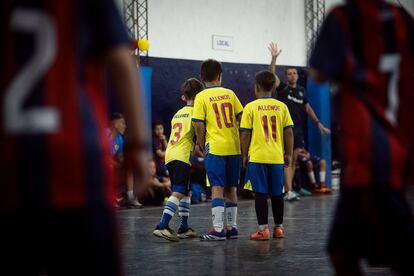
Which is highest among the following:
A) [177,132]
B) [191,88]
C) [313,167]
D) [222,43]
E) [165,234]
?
[222,43]

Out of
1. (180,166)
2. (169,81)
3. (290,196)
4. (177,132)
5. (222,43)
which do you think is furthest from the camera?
(222,43)

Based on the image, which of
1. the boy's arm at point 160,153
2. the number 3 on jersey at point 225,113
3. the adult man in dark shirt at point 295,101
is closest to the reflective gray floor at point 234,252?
the number 3 on jersey at point 225,113

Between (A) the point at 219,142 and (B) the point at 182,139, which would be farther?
(B) the point at 182,139

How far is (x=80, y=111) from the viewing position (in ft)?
5.44

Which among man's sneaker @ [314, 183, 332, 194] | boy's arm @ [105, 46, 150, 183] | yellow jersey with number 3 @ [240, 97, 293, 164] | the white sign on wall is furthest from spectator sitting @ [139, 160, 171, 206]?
boy's arm @ [105, 46, 150, 183]

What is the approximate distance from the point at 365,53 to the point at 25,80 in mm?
1175

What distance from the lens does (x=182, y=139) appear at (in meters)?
6.27

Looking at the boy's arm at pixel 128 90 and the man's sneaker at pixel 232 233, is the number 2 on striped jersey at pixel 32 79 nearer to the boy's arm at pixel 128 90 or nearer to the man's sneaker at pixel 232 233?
the boy's arm at pixel 128 90

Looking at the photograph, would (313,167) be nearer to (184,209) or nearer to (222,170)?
→ (184,209)

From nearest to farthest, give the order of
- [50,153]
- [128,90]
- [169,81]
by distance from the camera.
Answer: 1. [50,153]
2. [128,90]
3. [169,81]

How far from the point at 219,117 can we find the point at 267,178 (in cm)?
68

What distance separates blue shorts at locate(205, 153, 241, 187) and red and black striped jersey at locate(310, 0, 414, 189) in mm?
3712

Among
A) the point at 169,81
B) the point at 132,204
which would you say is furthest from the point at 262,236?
the point at 169,81

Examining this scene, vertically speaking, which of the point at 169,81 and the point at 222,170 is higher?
the point at 169,81
